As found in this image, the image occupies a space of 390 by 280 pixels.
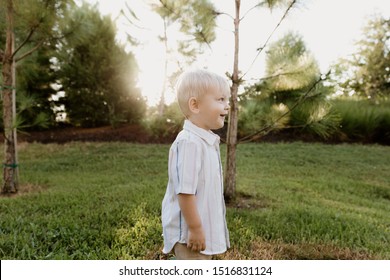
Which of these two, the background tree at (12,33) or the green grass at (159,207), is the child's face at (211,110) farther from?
the background tree at (12,33)

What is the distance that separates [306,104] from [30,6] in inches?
118

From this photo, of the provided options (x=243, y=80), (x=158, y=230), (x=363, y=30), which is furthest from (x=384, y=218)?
(x=363, y=30)

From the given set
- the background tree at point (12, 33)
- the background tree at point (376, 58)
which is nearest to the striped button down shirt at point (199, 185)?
the background tree at point (12, 33)

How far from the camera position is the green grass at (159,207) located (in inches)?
101

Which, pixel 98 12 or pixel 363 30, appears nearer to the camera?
pixel 98 12

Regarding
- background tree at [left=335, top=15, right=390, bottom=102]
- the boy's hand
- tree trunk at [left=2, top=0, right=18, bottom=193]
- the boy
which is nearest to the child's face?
the boy

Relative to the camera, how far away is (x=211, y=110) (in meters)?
1.64

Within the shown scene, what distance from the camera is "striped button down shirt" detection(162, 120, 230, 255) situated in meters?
1.56

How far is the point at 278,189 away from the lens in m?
4.63

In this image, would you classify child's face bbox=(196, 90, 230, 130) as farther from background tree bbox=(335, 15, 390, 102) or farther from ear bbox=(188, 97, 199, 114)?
background tree bbox=(335, 15, 390, 102)

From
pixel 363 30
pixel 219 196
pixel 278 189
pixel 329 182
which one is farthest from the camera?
pixel 363 30

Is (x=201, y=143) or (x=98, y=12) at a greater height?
(x=98, y=12)

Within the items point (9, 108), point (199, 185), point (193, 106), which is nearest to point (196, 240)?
point (199, 185)

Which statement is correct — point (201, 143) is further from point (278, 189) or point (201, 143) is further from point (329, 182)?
point (329, 182)
